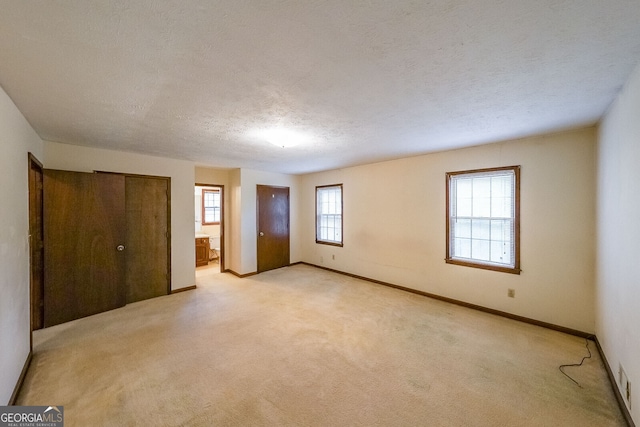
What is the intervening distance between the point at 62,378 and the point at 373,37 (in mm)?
3500

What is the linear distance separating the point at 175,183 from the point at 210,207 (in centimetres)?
314

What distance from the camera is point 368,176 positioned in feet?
15.9

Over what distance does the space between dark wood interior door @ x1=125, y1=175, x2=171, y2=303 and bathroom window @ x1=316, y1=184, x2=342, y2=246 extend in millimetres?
3190

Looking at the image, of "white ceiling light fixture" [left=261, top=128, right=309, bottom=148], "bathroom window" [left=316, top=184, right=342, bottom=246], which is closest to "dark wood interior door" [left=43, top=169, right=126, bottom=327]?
"white ceiling light fixture" [left=261, top=128, right=309, bottom=148]

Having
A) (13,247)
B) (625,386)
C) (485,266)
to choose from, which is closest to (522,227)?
(485,266)

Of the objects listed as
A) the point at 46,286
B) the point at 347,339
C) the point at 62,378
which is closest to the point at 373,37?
the point at 347,339

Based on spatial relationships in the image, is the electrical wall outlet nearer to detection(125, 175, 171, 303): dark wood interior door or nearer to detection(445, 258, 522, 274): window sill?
detection(445, 258, 522, 274): window sill

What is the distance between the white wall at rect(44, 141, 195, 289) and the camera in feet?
11.7

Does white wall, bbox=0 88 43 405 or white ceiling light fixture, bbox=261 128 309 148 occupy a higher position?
white ceiling light fixture, bbox=261 128 309 148

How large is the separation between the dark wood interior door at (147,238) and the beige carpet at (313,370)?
1.72 ft

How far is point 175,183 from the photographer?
4.28 meters

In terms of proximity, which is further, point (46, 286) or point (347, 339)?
point (46, 286)

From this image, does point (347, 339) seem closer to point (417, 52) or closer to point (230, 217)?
point (417, 52)

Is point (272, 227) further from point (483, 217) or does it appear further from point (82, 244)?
point (483, 217)
